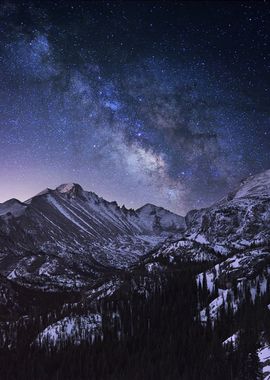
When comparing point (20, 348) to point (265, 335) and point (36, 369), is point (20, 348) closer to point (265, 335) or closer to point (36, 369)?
point (36, 369)

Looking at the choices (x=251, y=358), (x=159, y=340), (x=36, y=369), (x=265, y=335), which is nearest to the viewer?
(x=251, y=358)

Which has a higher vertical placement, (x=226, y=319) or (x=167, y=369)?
(x=226, y=319)

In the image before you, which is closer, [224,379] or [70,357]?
[224,379]

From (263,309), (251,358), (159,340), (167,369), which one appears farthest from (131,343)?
(251,358)

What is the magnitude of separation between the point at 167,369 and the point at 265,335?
3503cm

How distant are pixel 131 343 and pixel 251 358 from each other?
68433 millimetres

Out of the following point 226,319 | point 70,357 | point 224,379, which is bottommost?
point 224,379

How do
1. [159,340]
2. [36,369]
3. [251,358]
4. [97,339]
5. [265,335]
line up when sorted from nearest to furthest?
[251,358]
[265,335]
[36,369]
[159,340]
[97,339]

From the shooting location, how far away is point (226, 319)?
7628 inches

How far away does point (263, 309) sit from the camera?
176125 millimetres

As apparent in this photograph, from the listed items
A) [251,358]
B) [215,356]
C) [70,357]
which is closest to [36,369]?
[70,357]

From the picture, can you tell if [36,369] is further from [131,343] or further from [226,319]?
[226,319]

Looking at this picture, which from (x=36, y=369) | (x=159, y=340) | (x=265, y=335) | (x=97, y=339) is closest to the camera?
(x=265, y=335)

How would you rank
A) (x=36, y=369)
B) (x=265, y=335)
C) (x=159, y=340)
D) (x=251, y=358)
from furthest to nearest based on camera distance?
(x=159, y=340) → (x=36, y=369) → (x=265, y=335) → (x=251, y=358)
